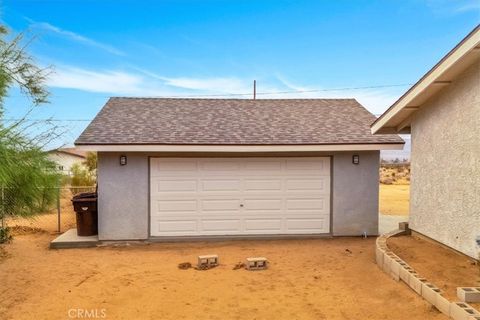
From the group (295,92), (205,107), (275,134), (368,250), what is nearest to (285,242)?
(368,250)

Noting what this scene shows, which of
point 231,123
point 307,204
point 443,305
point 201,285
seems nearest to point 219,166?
point 231,123

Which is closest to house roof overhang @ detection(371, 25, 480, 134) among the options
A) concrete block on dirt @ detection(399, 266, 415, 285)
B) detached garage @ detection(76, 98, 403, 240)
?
detached garage @ detection(76, 98, 403, 240)

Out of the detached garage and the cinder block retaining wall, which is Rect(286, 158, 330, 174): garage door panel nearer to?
the detached garage

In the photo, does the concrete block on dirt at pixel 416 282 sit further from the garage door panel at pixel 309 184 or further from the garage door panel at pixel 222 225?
the garage door panel at pixel 222 225

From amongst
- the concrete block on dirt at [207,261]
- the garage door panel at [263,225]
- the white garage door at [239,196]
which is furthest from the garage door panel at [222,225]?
the concrete block on dirt at [207,261]

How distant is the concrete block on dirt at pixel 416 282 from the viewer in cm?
602

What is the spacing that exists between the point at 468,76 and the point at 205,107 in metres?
8.18

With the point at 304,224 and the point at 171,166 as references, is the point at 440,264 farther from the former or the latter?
the point at 171,166

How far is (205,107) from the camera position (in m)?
13.5

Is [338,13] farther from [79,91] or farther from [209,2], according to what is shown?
[79,91]

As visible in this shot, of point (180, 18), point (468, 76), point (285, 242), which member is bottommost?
point (285, 242)

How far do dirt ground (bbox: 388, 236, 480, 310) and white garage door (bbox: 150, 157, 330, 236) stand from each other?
3.13 m

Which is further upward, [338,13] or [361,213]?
[338,13]

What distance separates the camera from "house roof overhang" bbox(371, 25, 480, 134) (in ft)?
21.0
